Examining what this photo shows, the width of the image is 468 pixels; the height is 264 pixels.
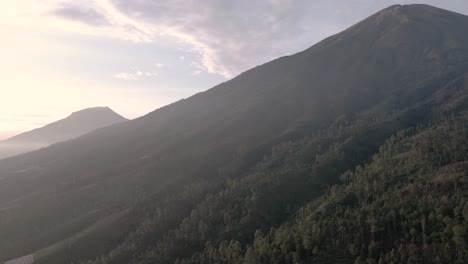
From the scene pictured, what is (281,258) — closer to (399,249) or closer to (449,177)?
(399,249)

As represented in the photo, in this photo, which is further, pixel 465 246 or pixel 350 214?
pixel 350 214

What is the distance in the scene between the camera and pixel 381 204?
197m

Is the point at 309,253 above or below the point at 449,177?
below


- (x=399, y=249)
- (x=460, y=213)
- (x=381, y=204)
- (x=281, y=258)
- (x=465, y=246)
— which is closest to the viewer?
(x=465, y=246)

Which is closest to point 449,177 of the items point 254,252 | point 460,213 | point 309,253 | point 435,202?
point 435,202

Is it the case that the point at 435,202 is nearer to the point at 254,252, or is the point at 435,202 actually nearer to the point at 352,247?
the point at 352,247

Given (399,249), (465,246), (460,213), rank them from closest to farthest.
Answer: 1. (465,246)
2. (399,249)
3. (460,213)

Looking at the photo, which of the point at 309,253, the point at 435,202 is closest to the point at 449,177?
the point at 435,202

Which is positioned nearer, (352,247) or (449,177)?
(352,247)

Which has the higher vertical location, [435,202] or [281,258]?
[435,202]

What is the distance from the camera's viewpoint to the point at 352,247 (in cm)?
15600

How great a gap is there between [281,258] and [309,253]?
12.2 m

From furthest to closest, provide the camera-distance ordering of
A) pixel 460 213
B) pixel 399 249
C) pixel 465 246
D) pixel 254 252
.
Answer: pixel 254 252 < pixel 460 213 < pixel 399 249 < pixel 465 246

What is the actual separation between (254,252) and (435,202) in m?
78.8
